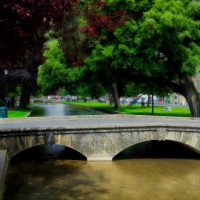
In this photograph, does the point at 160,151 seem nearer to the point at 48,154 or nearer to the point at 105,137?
the point at 105,137

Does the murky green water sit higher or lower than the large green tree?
lower

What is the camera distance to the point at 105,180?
13688 mm

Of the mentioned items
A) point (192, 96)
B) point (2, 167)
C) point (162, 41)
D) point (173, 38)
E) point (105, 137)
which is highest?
point (173, 38)

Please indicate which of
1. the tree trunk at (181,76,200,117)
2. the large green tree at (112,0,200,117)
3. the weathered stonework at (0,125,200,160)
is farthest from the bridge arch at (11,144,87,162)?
the tree trunk at (181,76,200,117)

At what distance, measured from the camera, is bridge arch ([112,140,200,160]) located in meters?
18.4

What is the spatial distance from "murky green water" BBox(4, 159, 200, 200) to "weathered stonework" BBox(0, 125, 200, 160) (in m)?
0.67

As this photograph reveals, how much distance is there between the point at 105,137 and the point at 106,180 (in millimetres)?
3137

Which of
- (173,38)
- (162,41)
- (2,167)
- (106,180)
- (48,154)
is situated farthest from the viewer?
(162,41)

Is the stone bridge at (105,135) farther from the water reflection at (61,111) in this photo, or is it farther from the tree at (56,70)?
A: the water reflection at (61,111)

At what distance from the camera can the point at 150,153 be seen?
63.2 feet

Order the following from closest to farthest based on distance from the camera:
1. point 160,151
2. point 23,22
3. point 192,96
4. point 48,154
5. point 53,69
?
1. point 23,22
2. point 48,154
3. point 160,151
4. point 192,96
5. point 53,69

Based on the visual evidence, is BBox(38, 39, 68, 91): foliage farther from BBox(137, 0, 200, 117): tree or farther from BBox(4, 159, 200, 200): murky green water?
BBox(4, 159, 200, 200): murky green water

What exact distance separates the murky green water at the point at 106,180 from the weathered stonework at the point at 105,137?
674mm

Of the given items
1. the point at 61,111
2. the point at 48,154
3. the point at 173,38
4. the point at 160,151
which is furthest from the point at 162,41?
the point at 61,111
